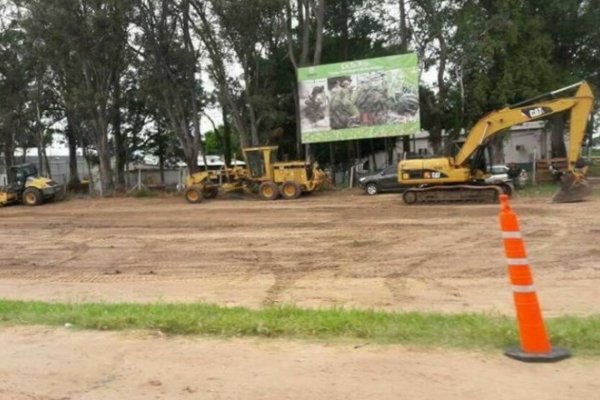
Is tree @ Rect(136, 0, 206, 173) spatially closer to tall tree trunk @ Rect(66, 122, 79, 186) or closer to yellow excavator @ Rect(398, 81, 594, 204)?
tall tree trunk @ Rect(66, 122, 79, 186)

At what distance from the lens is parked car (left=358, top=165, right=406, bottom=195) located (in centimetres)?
3231

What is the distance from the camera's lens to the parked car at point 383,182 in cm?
3231

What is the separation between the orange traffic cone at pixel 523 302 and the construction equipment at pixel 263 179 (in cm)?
2603

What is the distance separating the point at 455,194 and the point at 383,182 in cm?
655

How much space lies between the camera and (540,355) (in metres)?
5.44

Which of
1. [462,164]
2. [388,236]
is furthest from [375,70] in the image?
[388,236]

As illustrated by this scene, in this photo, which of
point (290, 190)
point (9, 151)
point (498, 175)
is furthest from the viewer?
point (9, 151)

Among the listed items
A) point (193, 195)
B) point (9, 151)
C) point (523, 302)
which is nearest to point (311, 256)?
point (523, 302)

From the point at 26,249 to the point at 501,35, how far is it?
85.9 ft

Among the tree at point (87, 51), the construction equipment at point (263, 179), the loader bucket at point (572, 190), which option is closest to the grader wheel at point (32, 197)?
the tree at point (87, 51)

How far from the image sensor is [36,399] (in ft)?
16.4

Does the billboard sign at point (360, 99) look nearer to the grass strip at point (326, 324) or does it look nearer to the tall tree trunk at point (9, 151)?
the tall tree trunk at point (9, 151)

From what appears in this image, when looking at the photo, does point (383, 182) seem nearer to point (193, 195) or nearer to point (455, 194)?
point (455, 194)

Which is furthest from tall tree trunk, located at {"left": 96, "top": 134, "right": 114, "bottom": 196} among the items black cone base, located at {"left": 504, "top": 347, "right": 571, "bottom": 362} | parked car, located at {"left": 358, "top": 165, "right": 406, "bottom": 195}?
black cone base, located at {"left": 504, "top": 347, "right": 571, "bottom": 362}
